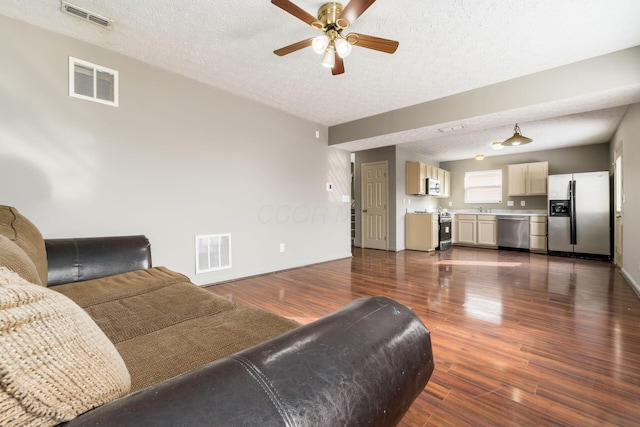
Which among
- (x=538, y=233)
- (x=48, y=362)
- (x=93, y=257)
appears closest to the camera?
(x=48, y=362)

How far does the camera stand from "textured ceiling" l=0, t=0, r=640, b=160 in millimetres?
2105

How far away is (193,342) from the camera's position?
1021mm

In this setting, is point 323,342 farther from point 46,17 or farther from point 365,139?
point 365,139

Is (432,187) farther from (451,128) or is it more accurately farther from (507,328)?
(507,328)

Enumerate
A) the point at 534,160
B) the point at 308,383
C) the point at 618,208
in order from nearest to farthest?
the point at 308,383
the point at 618,208
the point at 534,160

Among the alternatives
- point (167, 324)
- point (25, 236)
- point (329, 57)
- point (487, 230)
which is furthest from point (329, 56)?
point (487, 230)

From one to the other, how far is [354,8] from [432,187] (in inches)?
213

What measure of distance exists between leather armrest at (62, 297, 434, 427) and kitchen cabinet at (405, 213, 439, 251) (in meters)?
5.67

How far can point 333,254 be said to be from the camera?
5.17m

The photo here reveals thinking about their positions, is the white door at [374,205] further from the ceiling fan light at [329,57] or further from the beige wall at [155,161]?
the ceiling fan light at [329,57]

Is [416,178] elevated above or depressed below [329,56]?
below

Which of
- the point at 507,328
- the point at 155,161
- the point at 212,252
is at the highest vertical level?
the point at 155,161

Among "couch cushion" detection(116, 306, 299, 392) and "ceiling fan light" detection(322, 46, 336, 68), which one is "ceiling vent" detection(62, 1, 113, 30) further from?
"couch cushion" detection(116, 306, 299, 392)

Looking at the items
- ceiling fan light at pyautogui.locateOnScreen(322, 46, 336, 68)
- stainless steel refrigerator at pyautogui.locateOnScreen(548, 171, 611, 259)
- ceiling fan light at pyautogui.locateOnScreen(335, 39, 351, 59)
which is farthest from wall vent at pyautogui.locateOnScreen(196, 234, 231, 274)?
A: stainless steel refrigerator at pyautogui.locateOnScreen(548, 171, 611, 259)
